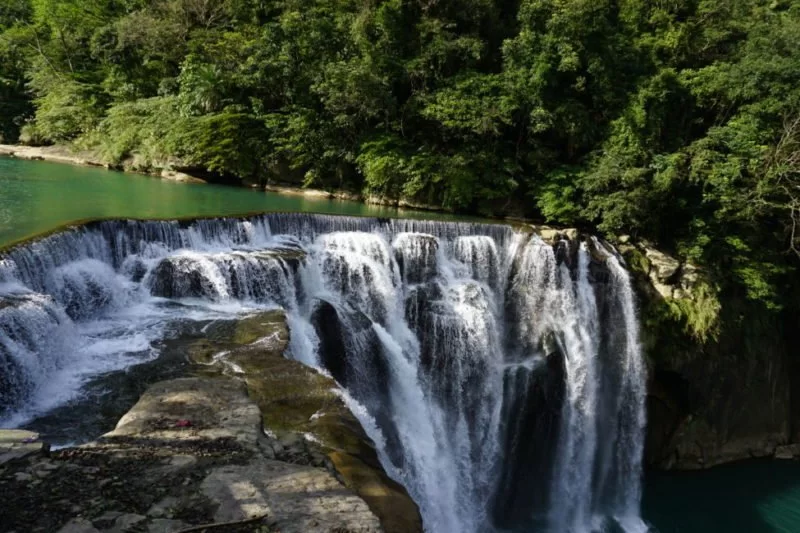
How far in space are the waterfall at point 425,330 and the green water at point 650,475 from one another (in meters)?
1.28

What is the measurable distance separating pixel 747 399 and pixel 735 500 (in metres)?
2.92

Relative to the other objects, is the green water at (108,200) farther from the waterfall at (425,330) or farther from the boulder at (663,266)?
the boulder at (663,266)

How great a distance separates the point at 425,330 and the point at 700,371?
24.6 ft

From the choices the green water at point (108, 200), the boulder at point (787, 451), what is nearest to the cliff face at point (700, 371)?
the boulder at point (787, 451)

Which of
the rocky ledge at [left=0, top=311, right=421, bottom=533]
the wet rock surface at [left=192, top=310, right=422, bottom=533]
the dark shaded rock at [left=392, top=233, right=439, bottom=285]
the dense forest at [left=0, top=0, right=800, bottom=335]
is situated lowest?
the wet rock surface at [left=192, top=310, right=422, bottom=533]

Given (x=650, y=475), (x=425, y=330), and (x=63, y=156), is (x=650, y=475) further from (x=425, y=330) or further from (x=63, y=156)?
(x=63, y=156)

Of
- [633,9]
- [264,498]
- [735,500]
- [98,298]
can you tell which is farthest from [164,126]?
[735,500]

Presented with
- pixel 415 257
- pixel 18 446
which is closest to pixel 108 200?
pixel 415 257

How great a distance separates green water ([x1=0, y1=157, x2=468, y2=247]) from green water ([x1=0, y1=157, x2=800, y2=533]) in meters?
0.02

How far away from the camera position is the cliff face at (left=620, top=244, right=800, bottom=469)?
41.9ft

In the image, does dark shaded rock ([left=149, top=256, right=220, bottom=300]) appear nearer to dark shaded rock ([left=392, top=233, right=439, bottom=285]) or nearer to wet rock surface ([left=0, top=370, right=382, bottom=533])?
dark shaded rock ([left=392, top=233, right=439, bottom=285])

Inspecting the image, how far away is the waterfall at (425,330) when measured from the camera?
25.9 ft

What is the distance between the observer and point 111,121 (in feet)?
77.1

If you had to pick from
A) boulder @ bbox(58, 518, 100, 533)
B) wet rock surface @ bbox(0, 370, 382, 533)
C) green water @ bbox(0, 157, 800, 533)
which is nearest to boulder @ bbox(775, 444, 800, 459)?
green water @ bbox(0, 157, 800, 533)
